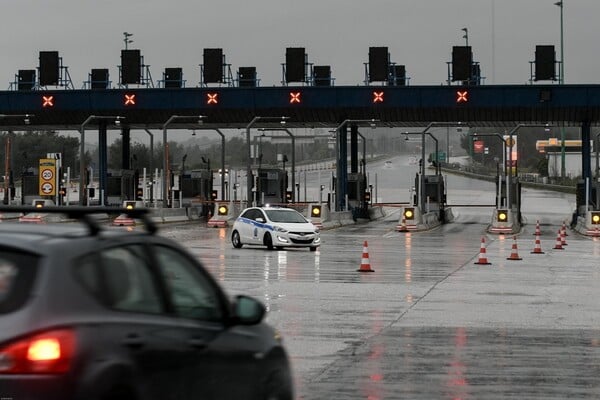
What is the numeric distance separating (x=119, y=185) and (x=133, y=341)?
72627 millimetres

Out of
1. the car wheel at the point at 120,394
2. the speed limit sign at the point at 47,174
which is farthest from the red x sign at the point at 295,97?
the car wheel at the point at 120,394

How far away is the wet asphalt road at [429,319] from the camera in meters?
12.3

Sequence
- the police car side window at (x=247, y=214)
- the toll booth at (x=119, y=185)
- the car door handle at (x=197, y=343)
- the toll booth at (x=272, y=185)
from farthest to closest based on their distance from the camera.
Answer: the toll booth at (x=272, y=185) → the toll booth at (x=119, y=185) → the police car side window at (x=247, y=214) → the car door handle at (x=197, y=343)

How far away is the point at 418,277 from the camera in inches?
1094

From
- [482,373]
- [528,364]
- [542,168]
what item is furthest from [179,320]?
[542,168]

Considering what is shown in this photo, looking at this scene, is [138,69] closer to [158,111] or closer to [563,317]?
[158,111]

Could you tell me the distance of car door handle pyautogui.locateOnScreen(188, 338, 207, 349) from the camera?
682 centimetres

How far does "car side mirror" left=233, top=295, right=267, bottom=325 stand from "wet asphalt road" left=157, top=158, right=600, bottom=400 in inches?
150

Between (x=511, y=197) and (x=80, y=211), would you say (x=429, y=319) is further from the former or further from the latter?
(x=511, y=197)

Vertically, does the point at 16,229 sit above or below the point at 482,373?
above

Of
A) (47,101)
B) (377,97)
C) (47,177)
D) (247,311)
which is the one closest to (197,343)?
(247,311)

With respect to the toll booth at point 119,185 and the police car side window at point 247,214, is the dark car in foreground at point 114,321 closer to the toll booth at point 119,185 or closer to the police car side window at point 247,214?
the police car side window at point 247,214

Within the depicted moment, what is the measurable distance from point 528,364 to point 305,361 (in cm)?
238

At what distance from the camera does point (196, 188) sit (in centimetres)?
8094
